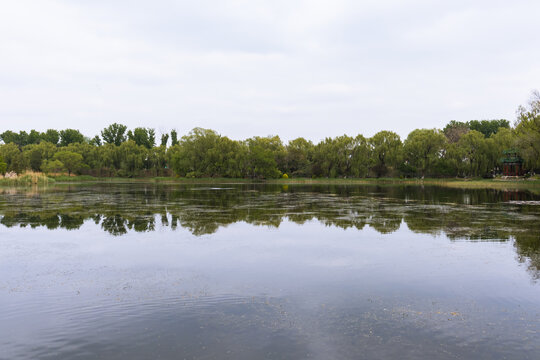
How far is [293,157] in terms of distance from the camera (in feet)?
348

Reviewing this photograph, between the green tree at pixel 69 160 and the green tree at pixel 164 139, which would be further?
the green tree at pixel 164 139

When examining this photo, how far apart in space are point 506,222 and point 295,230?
10.8m

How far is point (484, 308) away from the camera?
297 inches

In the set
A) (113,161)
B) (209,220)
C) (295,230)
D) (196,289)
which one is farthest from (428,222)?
(113,161)

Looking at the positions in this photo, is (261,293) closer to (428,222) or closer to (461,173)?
(428,222)

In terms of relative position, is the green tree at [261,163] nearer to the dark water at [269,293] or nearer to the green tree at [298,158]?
the green tree at [298,158]

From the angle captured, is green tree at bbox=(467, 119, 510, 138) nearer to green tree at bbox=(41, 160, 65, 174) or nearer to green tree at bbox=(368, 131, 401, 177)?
green tree at bbox=(368, 131, 401, 177)

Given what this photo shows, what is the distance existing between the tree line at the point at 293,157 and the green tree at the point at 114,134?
27.0m

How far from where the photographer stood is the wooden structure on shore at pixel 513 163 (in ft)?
252

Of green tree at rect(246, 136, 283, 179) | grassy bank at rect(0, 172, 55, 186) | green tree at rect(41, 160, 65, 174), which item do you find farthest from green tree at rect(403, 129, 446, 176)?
green tree at rect(41, 160, 65, 174)

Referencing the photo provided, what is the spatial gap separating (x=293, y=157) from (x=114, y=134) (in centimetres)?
7963

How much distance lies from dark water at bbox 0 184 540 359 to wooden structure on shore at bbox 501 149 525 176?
70422mm

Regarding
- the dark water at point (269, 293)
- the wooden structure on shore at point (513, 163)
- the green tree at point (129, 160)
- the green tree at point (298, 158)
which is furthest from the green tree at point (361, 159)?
the dark water at point (269, 293)

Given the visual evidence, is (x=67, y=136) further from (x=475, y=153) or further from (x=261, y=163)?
(x=475, y=153)
